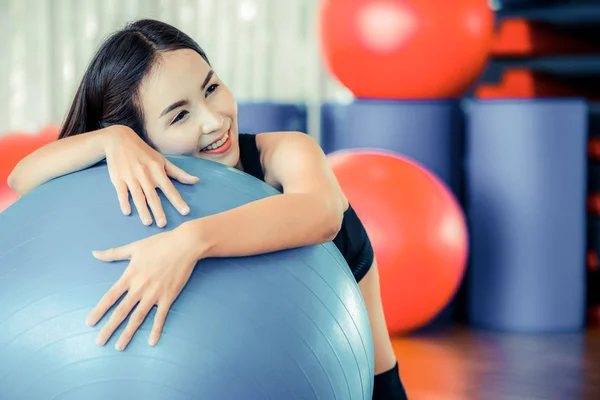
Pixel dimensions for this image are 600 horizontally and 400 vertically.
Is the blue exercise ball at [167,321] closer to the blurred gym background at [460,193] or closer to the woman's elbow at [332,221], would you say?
the woman's elbow at [332,221]

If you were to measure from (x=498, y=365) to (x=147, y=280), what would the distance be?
151cm

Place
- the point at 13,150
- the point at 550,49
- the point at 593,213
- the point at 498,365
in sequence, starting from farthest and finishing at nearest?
the point at 550,49 → the point at 593,213 → the point at 13,150 → the point at 498,365

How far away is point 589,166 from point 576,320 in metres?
0.61

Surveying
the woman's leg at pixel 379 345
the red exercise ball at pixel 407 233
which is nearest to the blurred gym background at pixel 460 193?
the red exercise ball at pixel 407 233

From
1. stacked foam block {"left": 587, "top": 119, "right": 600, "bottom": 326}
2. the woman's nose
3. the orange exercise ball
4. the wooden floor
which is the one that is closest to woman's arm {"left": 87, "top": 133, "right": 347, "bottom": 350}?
the woman's nose

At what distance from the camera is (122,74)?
1540 millimetres

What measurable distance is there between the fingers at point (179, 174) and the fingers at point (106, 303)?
0.70ft

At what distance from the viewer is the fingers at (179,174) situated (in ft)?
4.34

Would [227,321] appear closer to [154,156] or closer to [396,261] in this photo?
[154,156]

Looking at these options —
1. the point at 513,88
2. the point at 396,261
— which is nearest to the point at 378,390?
the point at 396,261

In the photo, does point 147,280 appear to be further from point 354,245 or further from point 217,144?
point 354,245

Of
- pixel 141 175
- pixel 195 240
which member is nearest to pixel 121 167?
pixel 141 175

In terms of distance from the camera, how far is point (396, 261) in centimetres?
255

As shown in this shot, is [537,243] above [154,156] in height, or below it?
below
